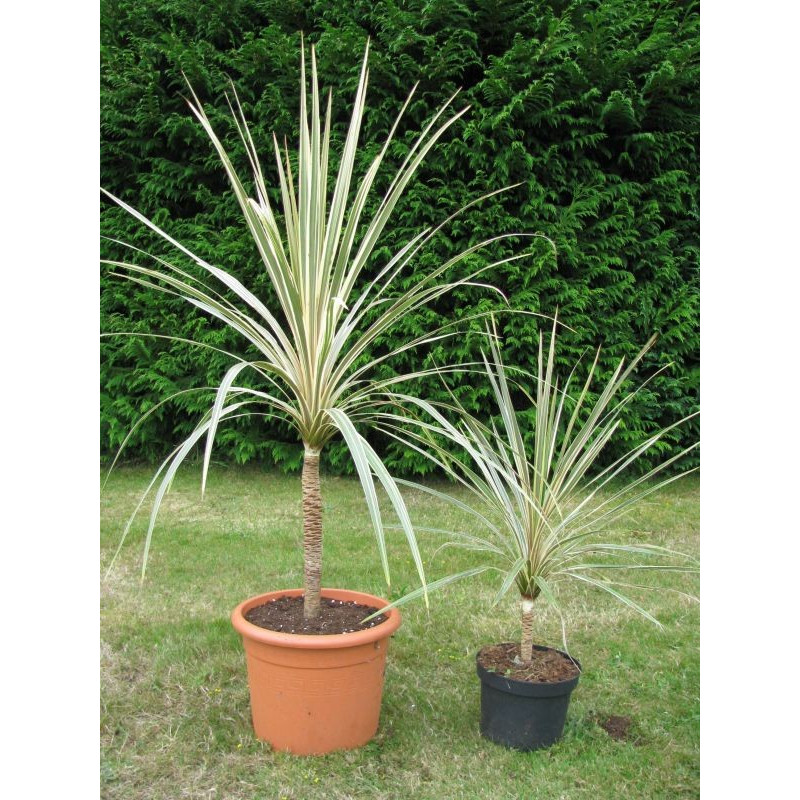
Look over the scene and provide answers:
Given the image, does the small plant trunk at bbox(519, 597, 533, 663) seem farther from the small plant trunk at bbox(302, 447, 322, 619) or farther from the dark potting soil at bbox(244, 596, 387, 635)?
the small plant trunk at bbox(302, 447, 322, 619)

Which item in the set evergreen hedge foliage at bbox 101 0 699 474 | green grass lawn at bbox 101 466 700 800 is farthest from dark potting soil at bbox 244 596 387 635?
evergreen hedge foliage at bbox 101 0 699 474

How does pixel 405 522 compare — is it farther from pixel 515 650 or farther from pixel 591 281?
pixel 591 281

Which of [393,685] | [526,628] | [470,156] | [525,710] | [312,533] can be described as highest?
[470,156]

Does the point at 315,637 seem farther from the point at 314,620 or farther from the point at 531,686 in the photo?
the point at 531,686

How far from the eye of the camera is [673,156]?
15.2 feet

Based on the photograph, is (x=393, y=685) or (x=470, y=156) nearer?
(x=393, y=685)

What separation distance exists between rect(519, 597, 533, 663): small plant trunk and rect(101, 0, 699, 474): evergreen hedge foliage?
2.39m

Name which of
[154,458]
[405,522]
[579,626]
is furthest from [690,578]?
[154,458]

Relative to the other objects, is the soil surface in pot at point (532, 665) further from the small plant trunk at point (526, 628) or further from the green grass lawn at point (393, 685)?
the green grass lawn at point (393, 685)

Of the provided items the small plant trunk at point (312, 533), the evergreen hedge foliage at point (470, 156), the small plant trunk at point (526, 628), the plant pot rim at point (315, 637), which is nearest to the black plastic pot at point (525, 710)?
the small plant trunk at point (526, 628)

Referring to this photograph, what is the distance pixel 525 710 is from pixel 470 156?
3444mm

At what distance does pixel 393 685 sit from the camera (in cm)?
228

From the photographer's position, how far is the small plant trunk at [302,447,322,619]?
6.27 ft

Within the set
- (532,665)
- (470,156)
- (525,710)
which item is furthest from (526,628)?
(470,156)
